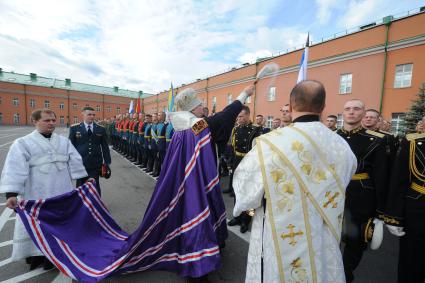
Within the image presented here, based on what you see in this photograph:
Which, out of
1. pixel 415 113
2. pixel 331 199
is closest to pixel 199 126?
pixel 331 199

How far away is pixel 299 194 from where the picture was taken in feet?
4.95

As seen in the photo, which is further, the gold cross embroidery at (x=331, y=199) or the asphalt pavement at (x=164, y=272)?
the asphalt pavement at (x=164, y=272)

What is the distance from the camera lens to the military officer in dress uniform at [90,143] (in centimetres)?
461

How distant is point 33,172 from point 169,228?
1.92 meters

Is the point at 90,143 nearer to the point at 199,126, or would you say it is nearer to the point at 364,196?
the point at 199,126

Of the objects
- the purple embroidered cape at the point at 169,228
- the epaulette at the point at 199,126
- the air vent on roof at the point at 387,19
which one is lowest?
the purple embroidered cape at the point at 169,228

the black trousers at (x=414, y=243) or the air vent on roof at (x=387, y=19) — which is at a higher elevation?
the air vent on roof at (x=387, y=19)

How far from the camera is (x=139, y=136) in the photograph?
1020 centimetres

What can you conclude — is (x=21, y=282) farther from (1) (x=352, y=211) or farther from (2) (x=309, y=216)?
(1) (x=352, y=211)

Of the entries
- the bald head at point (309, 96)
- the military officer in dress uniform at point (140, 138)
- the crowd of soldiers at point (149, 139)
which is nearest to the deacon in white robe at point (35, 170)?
the bald head at point (309, 96)

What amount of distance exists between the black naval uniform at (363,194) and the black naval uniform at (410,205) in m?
0.20

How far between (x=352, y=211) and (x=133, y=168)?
356 inches

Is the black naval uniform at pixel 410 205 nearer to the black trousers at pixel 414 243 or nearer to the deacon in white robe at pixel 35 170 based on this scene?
the black trousers at pixel 414 243

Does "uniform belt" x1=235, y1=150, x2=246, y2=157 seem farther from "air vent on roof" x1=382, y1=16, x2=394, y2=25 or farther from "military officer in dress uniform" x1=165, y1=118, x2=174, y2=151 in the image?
"air vent on roof" x1=382, y1=16, x2=394, y2=25
